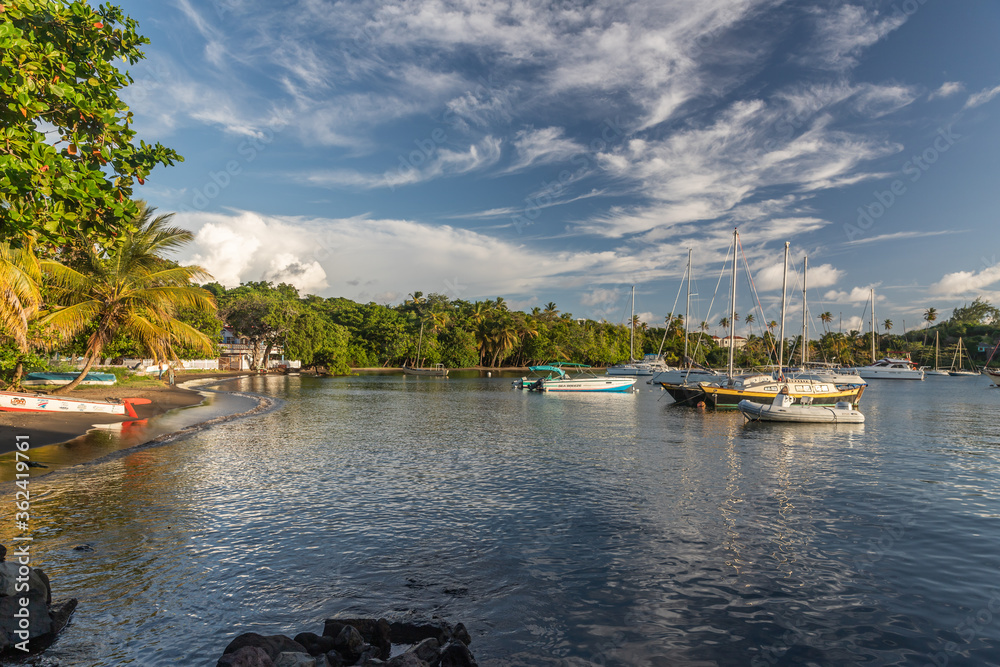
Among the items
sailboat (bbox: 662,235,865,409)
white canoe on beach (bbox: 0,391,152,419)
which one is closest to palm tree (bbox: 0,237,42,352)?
white canoe on beach (bbox: 0,391,152,419)

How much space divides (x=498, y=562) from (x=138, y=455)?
15351mm

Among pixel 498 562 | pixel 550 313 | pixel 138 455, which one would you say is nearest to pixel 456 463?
pixel 498 562

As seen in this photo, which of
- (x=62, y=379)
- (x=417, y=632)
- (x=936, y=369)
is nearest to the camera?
(x=417, y=632)

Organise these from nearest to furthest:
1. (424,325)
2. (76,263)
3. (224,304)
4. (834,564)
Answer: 1. (834,564)
2. (76,263)
3. (224,304)
4. (424,325)

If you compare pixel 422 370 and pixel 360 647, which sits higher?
pixel 422 370

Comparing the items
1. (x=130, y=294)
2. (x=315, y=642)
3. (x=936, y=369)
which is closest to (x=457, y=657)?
(x=315, y=642)

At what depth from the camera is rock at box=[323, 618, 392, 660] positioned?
6.60 m

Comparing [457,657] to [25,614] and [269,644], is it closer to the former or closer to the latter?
[269,644]

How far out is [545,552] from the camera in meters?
10.3

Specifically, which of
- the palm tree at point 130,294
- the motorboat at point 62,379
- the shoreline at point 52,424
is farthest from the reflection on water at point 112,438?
the motorboat at point 62,379

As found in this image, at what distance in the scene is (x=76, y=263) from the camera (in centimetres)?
2981

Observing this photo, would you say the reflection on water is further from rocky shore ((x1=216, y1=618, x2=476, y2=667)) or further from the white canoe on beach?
rocky shore ((x1=216, y1=618, x2=476, y2=667))

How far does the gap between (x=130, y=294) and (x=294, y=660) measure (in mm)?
28318

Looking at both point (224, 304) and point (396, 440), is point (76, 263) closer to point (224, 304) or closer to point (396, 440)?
point (396, 440)
